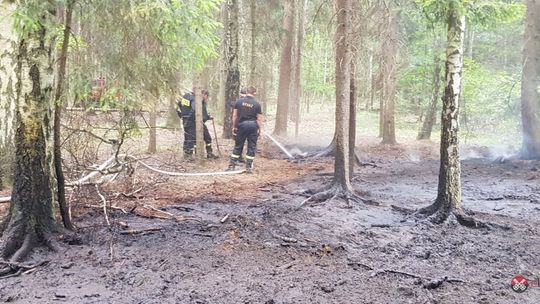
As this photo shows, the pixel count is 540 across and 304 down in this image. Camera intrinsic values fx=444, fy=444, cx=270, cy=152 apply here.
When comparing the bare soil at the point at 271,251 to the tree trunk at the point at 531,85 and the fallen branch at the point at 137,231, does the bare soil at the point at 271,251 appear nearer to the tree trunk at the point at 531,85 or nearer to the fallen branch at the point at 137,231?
the fallen branch at the point at 137,231

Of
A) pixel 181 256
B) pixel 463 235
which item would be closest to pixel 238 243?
pixel 181 256

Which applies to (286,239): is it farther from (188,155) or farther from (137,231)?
(188,155)

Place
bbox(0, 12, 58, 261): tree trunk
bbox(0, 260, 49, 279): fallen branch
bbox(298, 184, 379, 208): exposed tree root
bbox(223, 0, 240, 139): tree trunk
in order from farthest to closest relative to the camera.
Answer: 1. bbox(223, 0, 240, 139): tree trunk
2. bbox(298, 184, 379, 208): exposed tree root
3. bbox(0, 12, 58, 261): tree trunk
4. bbox(0, 260, 49, 279): fallen branch

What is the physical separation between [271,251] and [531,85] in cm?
1219

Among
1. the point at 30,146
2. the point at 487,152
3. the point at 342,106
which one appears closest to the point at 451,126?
the point at 342,106

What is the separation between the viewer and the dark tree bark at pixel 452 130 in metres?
7.29

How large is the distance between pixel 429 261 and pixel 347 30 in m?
4.97

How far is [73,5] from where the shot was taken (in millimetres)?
5383

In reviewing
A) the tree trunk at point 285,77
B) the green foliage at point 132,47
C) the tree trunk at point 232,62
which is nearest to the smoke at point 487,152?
the tree trunk at point 285,77

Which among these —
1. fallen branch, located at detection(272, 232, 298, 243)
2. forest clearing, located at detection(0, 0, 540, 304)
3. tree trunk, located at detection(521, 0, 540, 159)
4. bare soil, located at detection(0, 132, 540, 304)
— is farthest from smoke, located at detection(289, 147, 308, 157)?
fallen branch, located at detection(272, 232, 298, 243)

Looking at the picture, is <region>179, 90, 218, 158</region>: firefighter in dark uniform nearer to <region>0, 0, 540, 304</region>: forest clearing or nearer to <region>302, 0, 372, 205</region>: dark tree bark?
<region>0, 0, 540, 304</region>: forest clearing

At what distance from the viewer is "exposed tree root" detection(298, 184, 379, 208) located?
346 inches

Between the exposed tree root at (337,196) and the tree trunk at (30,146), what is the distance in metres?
4.79

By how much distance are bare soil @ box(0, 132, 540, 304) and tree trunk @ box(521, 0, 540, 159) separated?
5.04 metres
